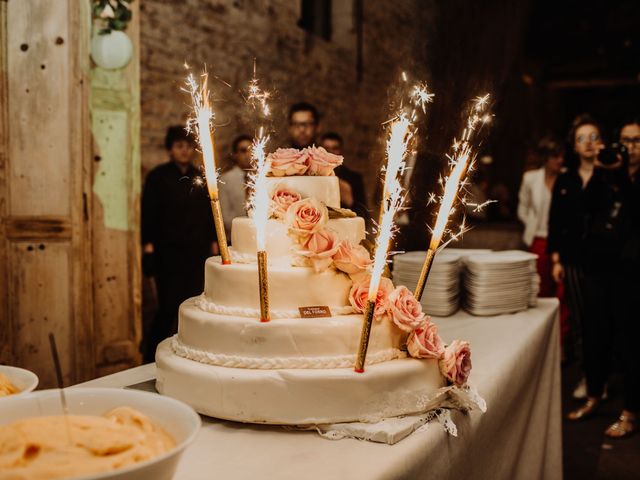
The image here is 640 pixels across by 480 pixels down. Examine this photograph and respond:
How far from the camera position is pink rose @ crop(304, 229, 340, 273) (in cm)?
155

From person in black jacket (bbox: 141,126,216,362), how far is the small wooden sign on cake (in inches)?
125

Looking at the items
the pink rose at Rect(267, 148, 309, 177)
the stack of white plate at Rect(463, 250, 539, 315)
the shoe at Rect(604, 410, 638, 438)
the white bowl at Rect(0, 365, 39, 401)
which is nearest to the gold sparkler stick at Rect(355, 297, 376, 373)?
the pink rose at Rect(267, 148, 309, 177)

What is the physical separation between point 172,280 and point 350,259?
128 inches

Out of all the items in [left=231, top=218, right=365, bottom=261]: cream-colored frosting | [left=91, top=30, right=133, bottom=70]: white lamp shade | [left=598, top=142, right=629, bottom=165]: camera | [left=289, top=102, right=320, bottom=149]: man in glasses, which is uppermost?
[left=91, top=30, right=133, bottom=70]: white lamp shade

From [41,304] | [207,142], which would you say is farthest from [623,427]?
[41,304]

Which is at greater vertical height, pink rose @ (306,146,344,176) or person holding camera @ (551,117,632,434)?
pink rose @ (306,146,344,176)

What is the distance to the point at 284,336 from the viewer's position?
4.86 feet

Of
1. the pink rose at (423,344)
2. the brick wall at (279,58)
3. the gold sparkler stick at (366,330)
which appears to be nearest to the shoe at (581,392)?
the brick wall at (279,58)

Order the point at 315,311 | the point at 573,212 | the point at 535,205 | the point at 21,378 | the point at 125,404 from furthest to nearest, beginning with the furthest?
1. the point at 535,205
2. the point at 573,212
3. the point at 315,311
4. the point at 21,378
5. the point at 125,404

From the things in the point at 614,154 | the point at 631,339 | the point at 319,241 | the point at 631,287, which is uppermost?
the point at 614,154

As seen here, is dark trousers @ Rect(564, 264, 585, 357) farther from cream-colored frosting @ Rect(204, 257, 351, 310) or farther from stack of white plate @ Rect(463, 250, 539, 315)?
cream-colored frosting @ Rect(204, 257, 351, 310)

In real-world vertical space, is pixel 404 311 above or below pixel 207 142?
below

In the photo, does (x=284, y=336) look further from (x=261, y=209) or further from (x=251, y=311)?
(x=261, y=209)

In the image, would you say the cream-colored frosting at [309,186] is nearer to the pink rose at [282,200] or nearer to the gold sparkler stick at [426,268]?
the pink rose at [282,200]
